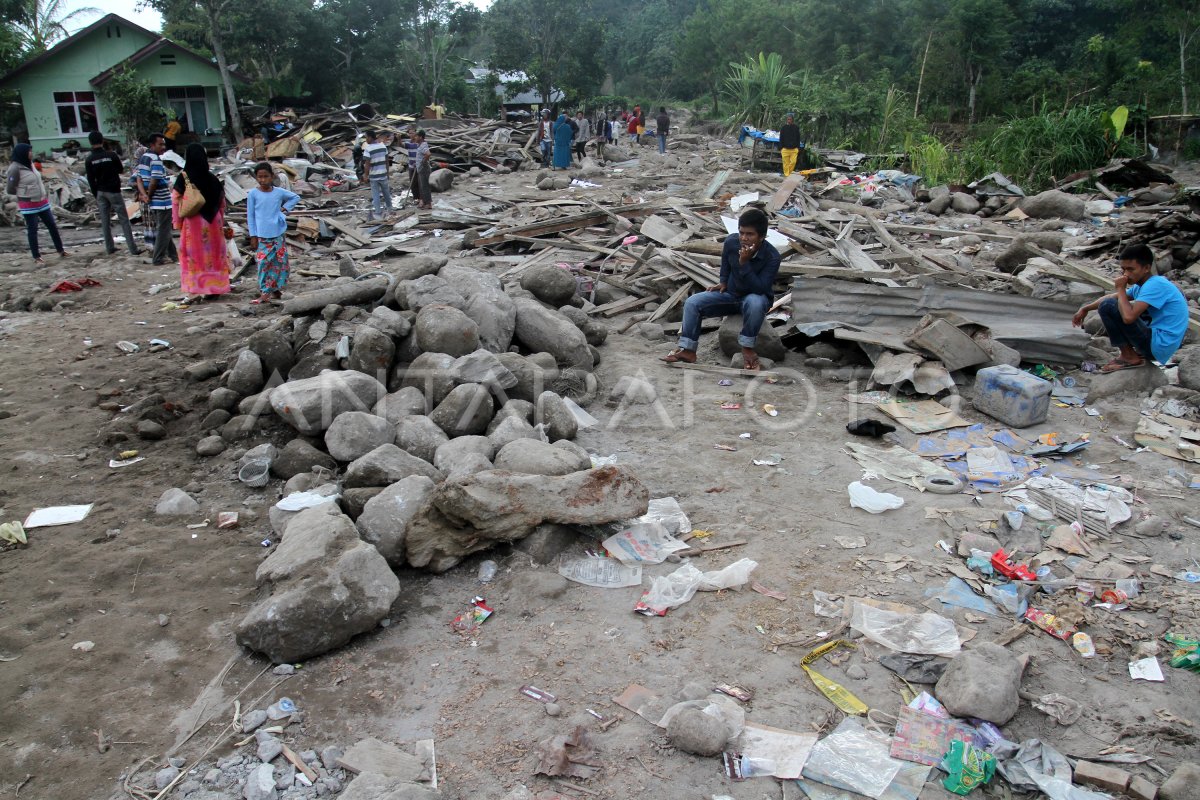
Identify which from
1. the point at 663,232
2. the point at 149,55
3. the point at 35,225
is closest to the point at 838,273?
the point at 663,232

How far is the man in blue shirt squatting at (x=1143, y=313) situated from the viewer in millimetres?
5371

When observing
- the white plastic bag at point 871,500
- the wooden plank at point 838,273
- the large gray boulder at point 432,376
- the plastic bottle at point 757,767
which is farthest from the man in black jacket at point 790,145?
the plastic bottle at point 757,767

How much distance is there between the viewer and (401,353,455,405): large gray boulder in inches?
206

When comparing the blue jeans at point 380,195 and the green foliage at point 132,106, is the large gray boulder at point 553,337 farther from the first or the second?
the green foliage at point 132,106

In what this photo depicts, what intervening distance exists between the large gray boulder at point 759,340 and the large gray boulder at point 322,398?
298 centimetres

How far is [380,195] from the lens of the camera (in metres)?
13.5

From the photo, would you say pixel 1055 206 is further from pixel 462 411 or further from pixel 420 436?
pixel 420 436

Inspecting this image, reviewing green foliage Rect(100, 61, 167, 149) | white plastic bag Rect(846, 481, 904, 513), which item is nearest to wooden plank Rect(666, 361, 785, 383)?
white plastic bag Rect(846, 481, 904, 513)

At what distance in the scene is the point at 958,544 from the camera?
12.6 feet

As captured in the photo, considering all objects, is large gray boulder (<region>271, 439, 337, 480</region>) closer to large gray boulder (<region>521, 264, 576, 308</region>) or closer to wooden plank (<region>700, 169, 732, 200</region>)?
large gray boulder (<region>521, 264, 576, 308</region>)

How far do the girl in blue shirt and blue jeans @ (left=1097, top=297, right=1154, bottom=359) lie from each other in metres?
7.21

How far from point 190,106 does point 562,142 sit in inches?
652

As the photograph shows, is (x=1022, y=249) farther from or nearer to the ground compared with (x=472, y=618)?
farther from the ground

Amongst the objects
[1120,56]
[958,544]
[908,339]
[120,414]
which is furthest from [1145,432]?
[1120,56]
